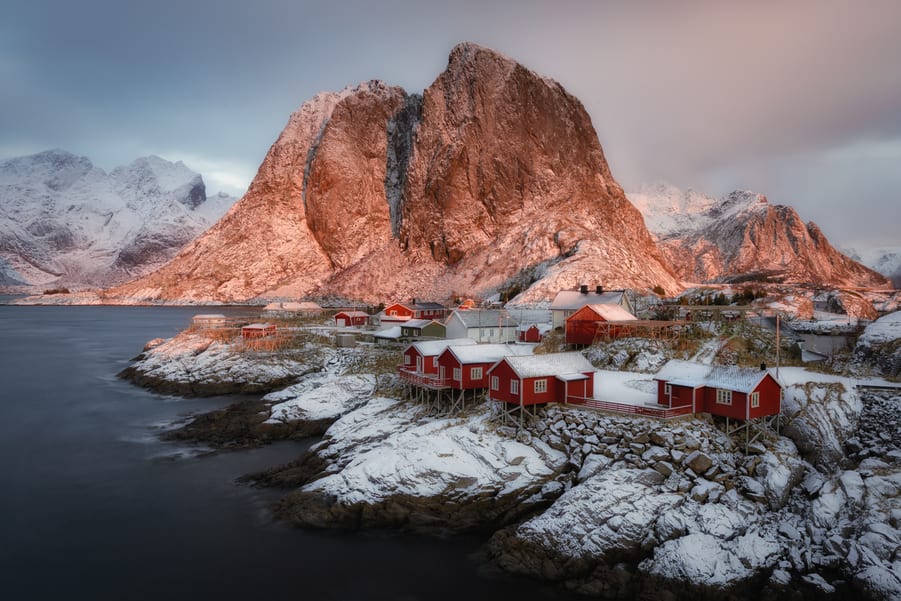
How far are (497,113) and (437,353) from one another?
102760mm

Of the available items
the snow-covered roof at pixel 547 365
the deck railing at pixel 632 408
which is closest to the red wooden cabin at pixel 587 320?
the snow-covered roof at pixel 547 365

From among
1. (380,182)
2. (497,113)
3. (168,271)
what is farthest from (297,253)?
(497,113)

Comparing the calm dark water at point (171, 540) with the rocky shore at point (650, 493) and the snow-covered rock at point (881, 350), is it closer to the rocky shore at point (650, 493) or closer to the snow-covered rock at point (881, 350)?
the rocky shore at point (650, 493)

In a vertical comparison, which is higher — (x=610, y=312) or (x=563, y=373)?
(x=610, y=312)

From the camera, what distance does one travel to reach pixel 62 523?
22.7m

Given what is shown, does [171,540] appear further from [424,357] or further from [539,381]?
[424,357]

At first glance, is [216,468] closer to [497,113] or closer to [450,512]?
[450,512]

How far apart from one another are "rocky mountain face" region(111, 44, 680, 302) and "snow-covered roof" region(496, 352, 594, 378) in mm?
52399

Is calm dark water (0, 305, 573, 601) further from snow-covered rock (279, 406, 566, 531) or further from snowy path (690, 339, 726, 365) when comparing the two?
snowy path (690, 339, 726, 365)

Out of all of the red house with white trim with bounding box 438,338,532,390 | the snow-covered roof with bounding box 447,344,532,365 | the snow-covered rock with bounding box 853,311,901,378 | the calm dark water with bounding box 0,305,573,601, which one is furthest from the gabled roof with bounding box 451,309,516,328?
the snow-covered rock with bounding box 853,311,901,378

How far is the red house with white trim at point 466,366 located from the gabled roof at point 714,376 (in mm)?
9192

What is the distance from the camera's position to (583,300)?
4341cm

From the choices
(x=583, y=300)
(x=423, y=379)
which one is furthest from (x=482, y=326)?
(x=423, y=379)

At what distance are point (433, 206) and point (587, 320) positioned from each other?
9653 centimetres
